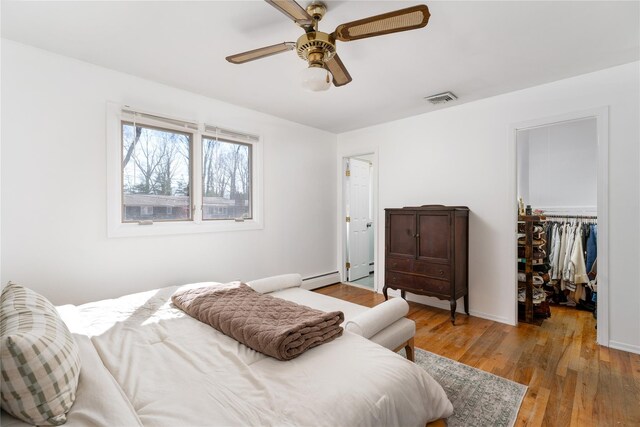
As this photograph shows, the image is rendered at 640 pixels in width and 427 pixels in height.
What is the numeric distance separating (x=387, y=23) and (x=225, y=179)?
258 centimetres

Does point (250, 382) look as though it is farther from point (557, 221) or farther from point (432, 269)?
point (557, 221)

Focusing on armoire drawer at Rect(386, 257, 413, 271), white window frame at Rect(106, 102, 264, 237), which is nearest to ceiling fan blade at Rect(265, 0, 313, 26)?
white window frame at Rect(106, 102, 264, 237)

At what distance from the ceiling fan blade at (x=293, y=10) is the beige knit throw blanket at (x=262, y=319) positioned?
149 cm

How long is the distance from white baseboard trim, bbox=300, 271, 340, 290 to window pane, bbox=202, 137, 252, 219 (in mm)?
1326

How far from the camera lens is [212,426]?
0.89 m

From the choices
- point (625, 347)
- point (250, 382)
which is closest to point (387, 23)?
point (250, 382)

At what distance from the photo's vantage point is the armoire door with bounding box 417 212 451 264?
10.2 ft

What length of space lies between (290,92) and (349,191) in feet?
6.94

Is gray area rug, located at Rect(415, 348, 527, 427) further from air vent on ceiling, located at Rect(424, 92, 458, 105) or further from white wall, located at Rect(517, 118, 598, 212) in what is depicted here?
white wall, located at Rect(517, 118, 598, 212)

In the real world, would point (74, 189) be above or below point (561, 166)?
below

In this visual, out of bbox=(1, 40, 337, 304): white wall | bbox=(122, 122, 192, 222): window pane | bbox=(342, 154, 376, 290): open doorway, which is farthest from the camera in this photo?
bbox=(342, 154, 376, 290): open doorway

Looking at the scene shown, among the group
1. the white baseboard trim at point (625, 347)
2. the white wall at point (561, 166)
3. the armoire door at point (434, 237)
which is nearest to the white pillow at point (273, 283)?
the armoire door at point (434, 237)

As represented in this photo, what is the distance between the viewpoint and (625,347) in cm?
248

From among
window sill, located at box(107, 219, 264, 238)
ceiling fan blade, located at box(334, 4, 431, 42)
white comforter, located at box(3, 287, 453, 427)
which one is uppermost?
ceiling fan blade, located at box(334, 4, 431, 42)
